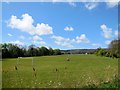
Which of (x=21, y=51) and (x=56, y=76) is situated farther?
(x=21, y=51)

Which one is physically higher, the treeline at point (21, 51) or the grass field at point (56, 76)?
the treeline at point (21, 51)

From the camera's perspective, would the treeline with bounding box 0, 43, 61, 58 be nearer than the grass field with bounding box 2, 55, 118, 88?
No

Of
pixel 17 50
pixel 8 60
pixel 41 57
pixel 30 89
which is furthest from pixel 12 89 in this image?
pixel 41 57

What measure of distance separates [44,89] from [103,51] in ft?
208

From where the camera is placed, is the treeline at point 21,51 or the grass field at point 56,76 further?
the treeline at point 21,51

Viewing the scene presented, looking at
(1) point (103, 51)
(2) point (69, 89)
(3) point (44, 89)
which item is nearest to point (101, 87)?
(2) point (69, 89)

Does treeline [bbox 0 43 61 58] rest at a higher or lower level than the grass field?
higher

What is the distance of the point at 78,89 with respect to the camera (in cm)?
1096

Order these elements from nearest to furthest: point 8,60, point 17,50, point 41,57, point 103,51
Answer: point 8,60
point 17,50
point 41,57
point 103,51

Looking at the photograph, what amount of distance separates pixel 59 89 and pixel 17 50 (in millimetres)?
28308

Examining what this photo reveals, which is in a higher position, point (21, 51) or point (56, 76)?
point (21, 51)

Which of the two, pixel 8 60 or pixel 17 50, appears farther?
pixel 17 50

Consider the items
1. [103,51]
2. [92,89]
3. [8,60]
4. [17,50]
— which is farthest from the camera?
Result: [103,51]

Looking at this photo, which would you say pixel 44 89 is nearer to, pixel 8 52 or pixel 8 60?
pixel 8 60
